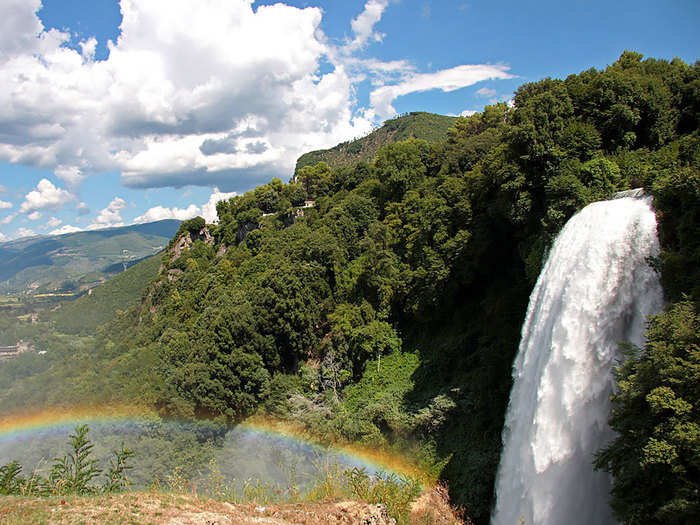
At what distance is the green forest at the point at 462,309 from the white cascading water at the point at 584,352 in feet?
2.37

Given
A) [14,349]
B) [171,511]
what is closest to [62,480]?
[171,511]

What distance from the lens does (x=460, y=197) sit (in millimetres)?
24312

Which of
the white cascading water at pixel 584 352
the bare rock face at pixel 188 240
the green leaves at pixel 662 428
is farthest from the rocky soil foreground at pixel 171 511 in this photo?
the bare rock face at pixel 188 240

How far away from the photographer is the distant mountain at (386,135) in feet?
385

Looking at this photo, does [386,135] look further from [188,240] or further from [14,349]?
[14,349]

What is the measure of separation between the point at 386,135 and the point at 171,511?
5268 inches

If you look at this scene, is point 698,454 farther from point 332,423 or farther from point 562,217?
point 332,423

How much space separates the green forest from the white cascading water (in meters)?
0.72

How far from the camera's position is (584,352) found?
1100 centimetres

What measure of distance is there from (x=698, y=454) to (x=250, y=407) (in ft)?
87.4

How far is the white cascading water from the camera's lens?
1047cm

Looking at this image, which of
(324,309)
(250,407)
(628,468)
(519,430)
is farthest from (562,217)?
(250,407)

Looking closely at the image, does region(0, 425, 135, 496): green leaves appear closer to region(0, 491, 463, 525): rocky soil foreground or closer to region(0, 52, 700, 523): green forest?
region(0, 491, 463, 525): rocky soil foreground

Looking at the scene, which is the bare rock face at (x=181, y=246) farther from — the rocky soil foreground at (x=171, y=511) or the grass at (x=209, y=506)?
the rocky soil foreground at (x=171, y=511)
